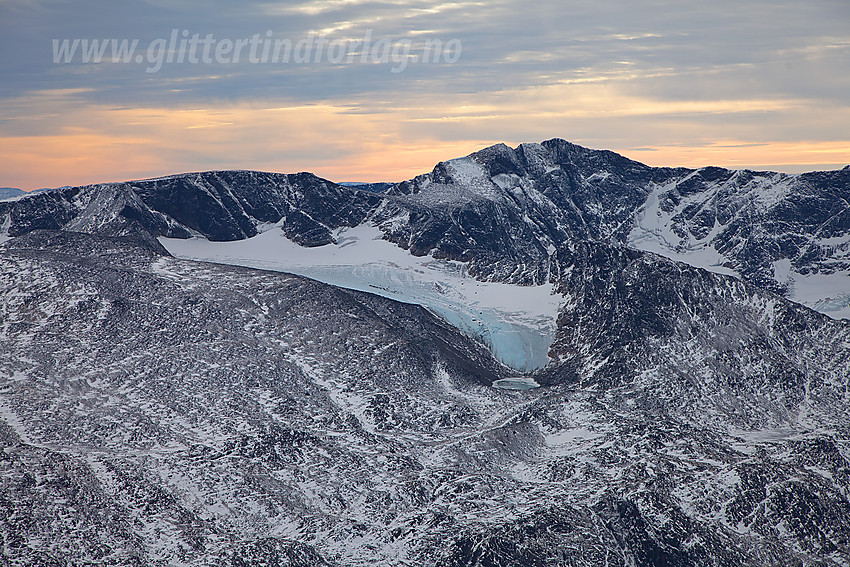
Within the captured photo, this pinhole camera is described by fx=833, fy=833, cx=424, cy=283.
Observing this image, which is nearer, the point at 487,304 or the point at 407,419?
the point at 407,419

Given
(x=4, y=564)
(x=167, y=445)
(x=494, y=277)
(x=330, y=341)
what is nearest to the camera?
(x=4, y=564)

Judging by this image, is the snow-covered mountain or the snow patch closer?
the snow-covered mountain

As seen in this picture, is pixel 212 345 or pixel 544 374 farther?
pixel 544 374

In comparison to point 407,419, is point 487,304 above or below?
above

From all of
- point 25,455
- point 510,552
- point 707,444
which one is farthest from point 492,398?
point 25,455

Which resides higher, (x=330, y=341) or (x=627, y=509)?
(x=330, y=341)

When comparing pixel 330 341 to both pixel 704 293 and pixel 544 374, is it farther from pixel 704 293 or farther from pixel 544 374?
pixel 704 293

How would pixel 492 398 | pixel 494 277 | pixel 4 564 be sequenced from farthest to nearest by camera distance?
pixel 494 277, pixel 492 398, pixel 4 564

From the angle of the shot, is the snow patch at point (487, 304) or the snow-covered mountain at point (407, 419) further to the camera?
the snow patch at point (487, 304)
